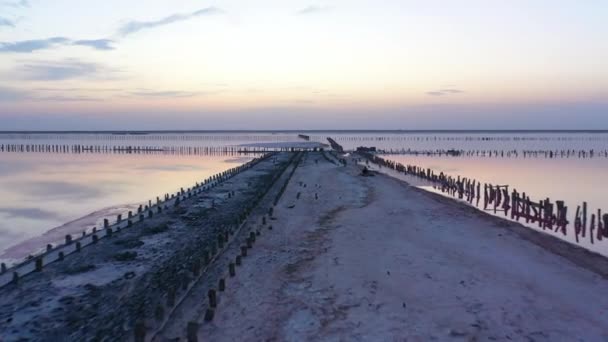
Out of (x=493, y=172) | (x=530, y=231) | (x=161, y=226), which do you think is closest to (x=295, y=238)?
(x=161, y=226)

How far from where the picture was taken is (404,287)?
13164 millimetres

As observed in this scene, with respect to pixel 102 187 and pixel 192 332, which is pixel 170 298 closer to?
pixel 192 332

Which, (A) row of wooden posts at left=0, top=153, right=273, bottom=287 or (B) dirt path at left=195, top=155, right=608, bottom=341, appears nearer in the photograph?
(B) dirt path at left=195, top=155, right=608, bottom=341

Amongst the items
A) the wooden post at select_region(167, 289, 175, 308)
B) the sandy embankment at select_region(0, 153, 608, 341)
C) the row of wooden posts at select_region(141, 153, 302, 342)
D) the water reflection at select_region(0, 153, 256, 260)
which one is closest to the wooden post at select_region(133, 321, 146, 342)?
the row of wooden posts at select_region(141, 153, 302, 342)

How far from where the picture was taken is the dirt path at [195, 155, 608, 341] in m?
10.7

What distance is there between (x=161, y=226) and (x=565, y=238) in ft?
63.4

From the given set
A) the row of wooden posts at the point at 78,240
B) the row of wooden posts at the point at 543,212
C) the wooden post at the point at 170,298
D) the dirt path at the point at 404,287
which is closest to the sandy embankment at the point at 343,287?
the dirt path at the point at 404,287

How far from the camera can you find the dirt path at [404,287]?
1073 centimetres

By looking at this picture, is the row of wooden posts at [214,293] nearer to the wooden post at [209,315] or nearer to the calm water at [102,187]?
the wooden post at [209,315]

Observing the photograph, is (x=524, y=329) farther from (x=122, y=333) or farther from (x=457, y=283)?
(x=122, y=333)

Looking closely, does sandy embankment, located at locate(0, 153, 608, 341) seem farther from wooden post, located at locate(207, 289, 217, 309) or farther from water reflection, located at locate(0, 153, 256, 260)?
water reflection, located at locate(0, 153, 256, 260)

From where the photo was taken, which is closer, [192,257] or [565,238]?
[192,257]

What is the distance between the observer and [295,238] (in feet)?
64.0

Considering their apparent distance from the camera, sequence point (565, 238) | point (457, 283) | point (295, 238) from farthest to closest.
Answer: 1. point (565, 238)
2. point (295, 238)
3. point (457, 283)
